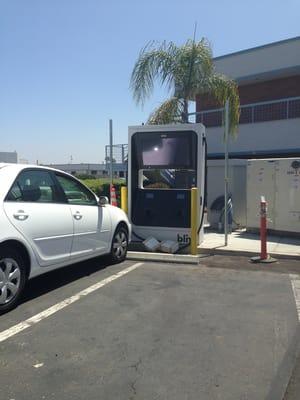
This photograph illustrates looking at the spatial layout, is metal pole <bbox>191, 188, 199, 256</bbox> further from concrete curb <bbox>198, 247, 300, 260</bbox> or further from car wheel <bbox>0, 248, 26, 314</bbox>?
car wheel <bbox>0, 248, 26, 314</bbox>

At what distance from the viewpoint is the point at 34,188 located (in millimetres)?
5902

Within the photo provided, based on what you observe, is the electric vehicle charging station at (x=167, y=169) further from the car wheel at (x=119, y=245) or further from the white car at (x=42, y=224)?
the white car at (x=42, y=224)

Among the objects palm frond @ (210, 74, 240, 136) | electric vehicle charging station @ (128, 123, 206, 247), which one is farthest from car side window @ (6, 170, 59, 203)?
palm frond @ (210, 74, 240, 136)

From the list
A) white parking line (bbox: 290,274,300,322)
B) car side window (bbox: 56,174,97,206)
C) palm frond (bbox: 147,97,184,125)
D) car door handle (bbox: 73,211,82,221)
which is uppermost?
palm frond (bbox: 147,97,184,125)

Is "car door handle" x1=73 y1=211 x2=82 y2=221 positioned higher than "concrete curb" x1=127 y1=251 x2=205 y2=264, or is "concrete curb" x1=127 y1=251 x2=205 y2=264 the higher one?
"car door handle" x1=73 y1=211 x2=82 y2=221

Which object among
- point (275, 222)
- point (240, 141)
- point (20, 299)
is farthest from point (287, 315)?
point (240, 141)

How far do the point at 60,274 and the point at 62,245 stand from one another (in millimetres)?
1084

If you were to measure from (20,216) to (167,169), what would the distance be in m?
4.61

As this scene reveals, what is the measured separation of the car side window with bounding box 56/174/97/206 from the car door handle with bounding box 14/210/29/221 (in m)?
1.13

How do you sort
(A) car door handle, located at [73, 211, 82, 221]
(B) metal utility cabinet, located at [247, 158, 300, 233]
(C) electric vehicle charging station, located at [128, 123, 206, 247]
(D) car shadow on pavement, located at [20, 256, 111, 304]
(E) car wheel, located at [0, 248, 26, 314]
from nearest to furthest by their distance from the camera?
(E) car wheel, located at [0, 248, 26, 314] < (D) car shadow on pavement, located at [20, 256, 111, 304] < (A) car door handle, located at [73, 211, 82, 221] < (C) electric vehicle charging station, located at [128, 123, 206, 247] < (B) metal utility cabinet, located at [247, 158, 300, 233]

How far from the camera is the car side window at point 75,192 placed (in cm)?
659

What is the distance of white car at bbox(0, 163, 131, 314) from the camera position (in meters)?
5.25

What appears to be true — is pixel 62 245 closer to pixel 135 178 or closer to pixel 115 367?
pixel 115 367

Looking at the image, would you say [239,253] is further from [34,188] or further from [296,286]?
[34,188]
